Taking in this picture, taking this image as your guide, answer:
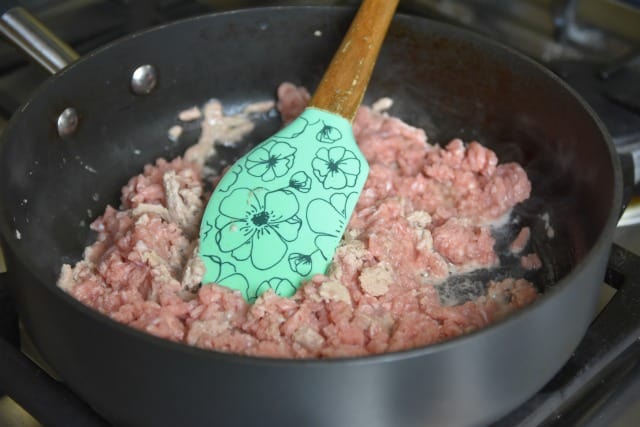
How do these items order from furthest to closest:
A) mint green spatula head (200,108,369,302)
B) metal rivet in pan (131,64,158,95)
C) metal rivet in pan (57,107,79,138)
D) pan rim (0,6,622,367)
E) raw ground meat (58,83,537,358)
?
metal rivet in pan (131,64,158,95) < metal rivet in pan (57,107,79,138) < mint green spatula head (200,108,369,302) < raw ground meat (58,83,537,358) < pan rim (0,6,622,367)

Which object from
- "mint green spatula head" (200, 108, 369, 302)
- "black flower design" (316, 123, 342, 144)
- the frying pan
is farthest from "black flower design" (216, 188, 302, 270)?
the frying pan

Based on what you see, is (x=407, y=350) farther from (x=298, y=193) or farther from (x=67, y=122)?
(x=67, y=122)

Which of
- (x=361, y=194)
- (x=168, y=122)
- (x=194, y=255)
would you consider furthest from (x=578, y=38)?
(x=194, y=255)

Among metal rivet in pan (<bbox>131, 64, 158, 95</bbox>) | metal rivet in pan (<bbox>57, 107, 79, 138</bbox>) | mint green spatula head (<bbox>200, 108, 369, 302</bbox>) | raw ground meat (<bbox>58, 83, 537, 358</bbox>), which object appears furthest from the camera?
metal rivet in pan (<bbox>131, 64, 158, 95</bbox>)

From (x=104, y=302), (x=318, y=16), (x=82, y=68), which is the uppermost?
(x=318, y=16)

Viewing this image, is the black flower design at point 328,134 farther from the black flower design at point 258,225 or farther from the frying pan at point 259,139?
the frying pan at point 259,139

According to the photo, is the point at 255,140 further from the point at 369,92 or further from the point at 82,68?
the point at 82,68

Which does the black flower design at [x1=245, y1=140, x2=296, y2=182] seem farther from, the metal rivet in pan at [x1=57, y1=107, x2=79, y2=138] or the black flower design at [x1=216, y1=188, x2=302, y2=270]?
the metal rivet in pan at [x1=57, y1=107, x2=79, y2=138]

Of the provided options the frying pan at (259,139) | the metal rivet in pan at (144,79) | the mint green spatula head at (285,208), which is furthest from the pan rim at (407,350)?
the mint green spatula head at (285,208)
